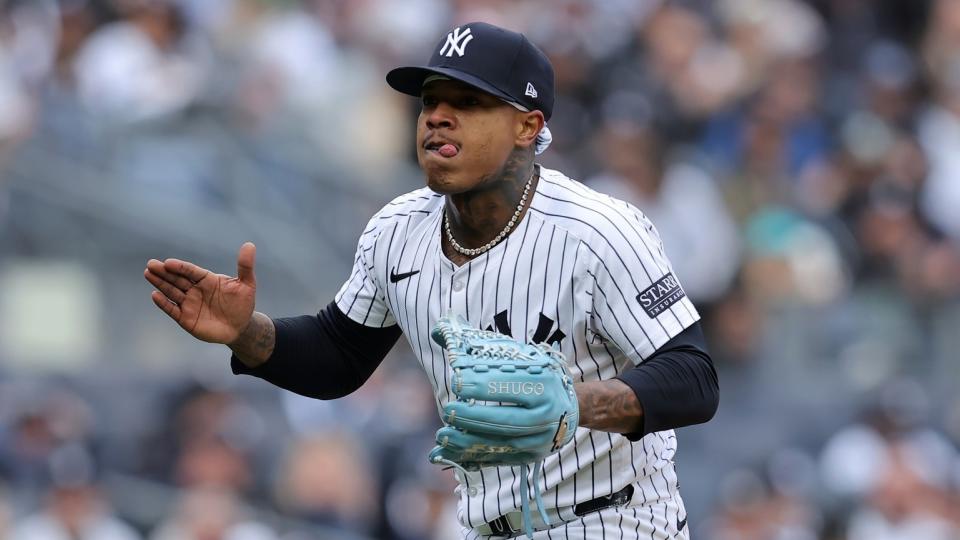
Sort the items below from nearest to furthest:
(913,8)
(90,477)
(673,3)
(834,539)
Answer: (90,477) < (834,539) < (673,3) < (913,8)

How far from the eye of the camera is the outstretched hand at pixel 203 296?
3.71 meters

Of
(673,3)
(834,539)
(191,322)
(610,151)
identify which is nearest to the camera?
(191,322)

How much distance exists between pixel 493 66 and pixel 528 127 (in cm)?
19

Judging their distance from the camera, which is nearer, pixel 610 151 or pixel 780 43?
pixel 610 151

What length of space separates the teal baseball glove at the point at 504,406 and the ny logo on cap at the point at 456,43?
2.33 ft

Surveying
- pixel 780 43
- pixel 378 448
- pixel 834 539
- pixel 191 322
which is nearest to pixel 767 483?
pixel 834 539

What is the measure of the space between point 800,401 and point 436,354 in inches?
187

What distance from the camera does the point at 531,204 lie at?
12.4ft

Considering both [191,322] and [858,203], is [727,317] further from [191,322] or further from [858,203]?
[191,322]

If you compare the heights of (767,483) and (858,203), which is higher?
(858,203)

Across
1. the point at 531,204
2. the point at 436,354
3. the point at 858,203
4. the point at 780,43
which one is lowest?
the point at 436,354

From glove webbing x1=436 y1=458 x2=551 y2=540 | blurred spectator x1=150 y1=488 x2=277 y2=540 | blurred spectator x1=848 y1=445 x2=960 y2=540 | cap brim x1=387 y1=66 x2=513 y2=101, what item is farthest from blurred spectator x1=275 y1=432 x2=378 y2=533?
glove webbing x1=436 y1=458 x2=551 y2=540

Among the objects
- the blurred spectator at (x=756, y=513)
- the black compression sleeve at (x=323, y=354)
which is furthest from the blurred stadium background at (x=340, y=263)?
the black compression sleeve at (x=323, y=354)

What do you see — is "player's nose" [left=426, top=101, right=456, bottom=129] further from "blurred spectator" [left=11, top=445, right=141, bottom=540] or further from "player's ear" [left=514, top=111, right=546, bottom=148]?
"blurred spectator" [left=11, top=445, right=141, bottom=540]
